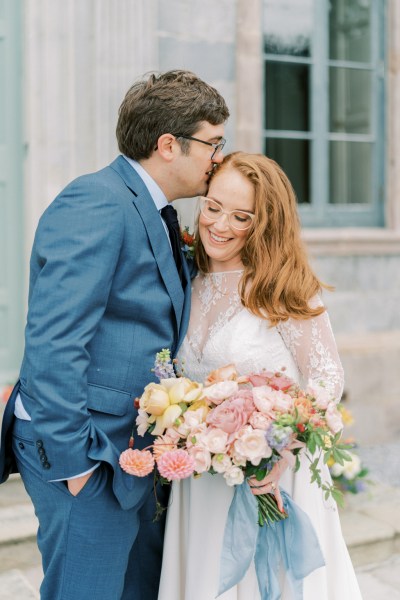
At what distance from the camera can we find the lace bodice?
101 inches

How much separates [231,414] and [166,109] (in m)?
0.90

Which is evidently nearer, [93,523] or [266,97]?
[93,523]

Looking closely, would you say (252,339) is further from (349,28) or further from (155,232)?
(349,28)

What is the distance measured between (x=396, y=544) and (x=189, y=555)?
207cm

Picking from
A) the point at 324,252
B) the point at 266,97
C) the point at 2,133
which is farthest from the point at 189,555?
the point at 266,97

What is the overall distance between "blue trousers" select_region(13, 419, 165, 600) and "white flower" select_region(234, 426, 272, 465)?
383 mm

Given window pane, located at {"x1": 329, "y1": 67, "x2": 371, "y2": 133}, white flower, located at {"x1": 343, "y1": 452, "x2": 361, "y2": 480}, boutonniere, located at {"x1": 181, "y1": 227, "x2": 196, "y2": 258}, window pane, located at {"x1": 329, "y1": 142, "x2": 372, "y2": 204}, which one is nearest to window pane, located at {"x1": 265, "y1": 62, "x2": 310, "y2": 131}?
window pane, located at {"x1": 329, "y1": 67, "x2": 371, "y2": 133}

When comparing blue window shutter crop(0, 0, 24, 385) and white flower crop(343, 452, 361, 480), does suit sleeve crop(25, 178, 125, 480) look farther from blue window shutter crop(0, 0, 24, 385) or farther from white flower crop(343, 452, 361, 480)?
blue window shutter crop(0, 0, 24, 385)

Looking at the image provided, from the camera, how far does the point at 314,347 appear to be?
256cm

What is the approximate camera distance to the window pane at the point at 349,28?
6.02m

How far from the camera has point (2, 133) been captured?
192 inches

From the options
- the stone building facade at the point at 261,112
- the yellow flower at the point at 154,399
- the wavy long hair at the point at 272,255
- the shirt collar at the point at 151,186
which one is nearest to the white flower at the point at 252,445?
the yellow flower at the point at 154,399

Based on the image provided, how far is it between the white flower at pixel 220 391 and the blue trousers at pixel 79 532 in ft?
1.14

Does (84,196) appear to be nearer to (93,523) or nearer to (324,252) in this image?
(93,523)
